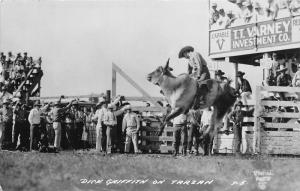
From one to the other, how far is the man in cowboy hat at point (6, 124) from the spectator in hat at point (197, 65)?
5774mm

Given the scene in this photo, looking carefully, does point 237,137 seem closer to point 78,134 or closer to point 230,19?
point 78,134

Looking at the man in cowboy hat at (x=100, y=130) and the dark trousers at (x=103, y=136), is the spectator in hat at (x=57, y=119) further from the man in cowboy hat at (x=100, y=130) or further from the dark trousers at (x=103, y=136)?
the dark trousers at (x=103, y=136)

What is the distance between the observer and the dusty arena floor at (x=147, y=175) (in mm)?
10969

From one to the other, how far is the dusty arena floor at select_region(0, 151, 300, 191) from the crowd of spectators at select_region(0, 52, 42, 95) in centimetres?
668

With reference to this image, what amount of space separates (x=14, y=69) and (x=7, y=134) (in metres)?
2.73

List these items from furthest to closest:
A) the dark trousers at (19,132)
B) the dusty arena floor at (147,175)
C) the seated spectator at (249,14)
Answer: the seated spectator at (249,14) < the dark trousers at (19,132) < the dusty arena floor at (147,175)

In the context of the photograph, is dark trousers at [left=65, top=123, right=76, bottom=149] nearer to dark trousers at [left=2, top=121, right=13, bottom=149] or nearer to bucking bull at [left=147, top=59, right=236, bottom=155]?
dark trousers at [left=2, top=121, right=13, bottom=149]

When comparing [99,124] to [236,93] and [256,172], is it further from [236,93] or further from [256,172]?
[256,172]

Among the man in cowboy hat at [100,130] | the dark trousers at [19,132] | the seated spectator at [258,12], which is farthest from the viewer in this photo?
the seated spectator at [258,12]

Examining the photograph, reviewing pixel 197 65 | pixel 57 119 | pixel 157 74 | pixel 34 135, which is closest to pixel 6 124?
pixel 34 135

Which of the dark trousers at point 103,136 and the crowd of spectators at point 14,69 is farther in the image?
the crowd of spectators at point 14,69

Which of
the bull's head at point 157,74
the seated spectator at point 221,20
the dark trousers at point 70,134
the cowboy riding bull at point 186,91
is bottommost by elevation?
the dark trousers at point 70,134

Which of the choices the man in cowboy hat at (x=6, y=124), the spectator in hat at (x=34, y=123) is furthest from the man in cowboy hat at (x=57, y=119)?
the man in cowboy hat at (x=6, y=124)

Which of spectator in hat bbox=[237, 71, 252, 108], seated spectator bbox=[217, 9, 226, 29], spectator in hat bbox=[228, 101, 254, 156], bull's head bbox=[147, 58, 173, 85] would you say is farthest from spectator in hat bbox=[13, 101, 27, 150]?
seated spectator bbox=[217, 9, 226, 29]
